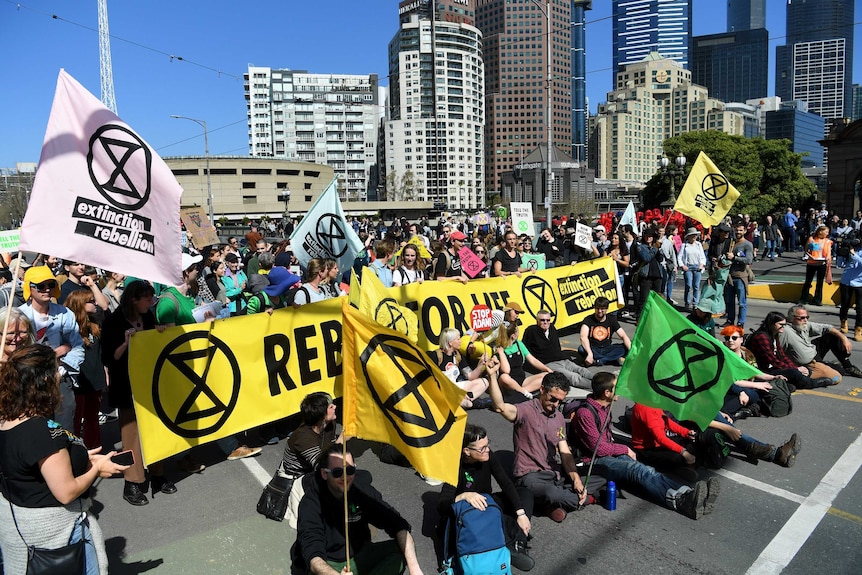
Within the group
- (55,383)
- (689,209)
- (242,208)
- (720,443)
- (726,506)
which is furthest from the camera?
(242,208)

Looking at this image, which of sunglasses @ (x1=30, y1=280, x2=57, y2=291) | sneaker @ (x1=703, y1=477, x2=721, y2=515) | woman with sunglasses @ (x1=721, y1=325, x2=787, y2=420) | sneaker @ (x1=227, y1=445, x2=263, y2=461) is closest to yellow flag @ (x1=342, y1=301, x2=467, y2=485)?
Result: sneaker @ (x1=703, y1=477, x2=721, y2=515)

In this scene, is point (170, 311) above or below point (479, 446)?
above

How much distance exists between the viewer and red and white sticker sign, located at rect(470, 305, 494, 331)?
9.56 meters

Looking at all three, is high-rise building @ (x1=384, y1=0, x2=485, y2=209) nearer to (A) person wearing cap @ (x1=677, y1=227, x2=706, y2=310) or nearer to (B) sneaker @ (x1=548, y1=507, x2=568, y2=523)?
(A) person wearing cap @ (x1=677, y1=227, x2=706, y2=310)

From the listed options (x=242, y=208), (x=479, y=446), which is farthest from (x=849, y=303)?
(x=242, y=208)

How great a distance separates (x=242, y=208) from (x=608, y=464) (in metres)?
115

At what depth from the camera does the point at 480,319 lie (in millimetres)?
9672

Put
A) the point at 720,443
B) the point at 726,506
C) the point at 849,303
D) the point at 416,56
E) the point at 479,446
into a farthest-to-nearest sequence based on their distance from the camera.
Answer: the point at 416,56 → the point at 849,303 → the point at 720,443 → the point at 726,506 → the point at 479,446

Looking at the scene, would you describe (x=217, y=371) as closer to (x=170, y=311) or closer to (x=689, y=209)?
(x=170, y=311)

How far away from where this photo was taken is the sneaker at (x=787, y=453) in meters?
6.23

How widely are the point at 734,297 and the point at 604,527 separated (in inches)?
347

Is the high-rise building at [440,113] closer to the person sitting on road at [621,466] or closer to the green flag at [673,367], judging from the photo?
the person sitting on road at [621,466]

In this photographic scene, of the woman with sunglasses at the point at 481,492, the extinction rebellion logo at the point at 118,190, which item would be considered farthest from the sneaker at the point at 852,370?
the extinction rebellion logo at the point at 118,190

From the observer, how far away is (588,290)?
12.0m
